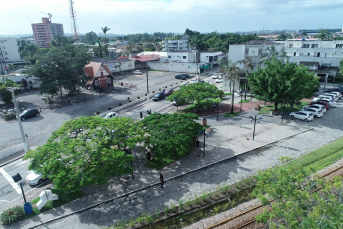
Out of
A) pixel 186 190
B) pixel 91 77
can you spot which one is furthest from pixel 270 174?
pixel 91 77

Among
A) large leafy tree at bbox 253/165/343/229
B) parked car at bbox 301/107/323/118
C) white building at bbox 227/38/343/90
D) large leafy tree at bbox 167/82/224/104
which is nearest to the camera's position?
large leafy tree at bbox 253/165/343/229

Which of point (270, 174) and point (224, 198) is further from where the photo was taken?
point (224, 198)

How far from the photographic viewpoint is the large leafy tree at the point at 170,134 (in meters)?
20.8

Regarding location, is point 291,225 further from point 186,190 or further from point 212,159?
point 212,159

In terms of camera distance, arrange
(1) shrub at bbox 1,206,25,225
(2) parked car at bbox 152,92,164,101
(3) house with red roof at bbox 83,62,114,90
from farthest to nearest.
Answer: (3) house with red roof at bbox 83,62,114,90 < (2) parked car at bbox 152,92,164,101 < (1) shrub at bbox 1,206,25,225

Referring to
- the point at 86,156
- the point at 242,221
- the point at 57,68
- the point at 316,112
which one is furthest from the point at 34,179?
the point at 316,112

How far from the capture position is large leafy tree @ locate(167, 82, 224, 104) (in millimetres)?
34750

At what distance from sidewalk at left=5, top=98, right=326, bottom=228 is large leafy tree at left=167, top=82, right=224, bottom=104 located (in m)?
8.18

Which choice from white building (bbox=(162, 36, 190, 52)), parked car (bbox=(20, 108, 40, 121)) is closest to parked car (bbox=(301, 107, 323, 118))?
parked car (bbox=(20, 108, 40, 121))

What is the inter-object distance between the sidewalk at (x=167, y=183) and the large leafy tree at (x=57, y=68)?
26.7 metres

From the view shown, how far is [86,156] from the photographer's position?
59.4 ft

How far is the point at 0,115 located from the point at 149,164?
100 ft

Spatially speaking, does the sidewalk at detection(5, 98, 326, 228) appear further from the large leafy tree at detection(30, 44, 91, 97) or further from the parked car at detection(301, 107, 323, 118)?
the large leafy tree at detection(30, 44, 91, 97)

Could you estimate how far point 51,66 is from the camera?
42.5 metres
